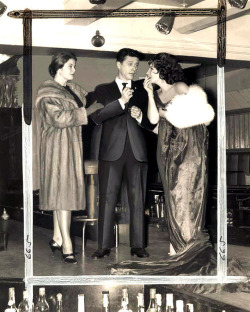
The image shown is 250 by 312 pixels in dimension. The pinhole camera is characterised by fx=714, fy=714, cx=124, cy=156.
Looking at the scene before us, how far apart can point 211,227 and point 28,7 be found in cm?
272

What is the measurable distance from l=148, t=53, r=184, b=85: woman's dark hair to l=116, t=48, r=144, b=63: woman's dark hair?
117 millimetres

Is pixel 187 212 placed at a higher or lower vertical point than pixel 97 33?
lower

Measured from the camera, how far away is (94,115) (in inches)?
267

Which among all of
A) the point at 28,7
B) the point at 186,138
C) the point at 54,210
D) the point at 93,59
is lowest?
the point at 54,210

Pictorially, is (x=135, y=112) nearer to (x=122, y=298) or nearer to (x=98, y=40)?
(x=98, y=40)

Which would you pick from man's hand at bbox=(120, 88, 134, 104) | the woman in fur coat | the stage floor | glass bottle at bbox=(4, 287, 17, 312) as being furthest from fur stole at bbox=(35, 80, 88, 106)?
glass bottle at bbox=(4, 287, 17, 312)

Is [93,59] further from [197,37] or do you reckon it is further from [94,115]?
[197,37]

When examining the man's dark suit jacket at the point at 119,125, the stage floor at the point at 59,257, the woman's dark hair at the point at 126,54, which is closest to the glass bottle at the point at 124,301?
the stage floor at the point at 59,257

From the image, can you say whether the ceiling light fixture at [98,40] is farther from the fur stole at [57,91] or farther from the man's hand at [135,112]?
the man's hand at [135,112]

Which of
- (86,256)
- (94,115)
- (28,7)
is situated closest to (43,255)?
(86,256)

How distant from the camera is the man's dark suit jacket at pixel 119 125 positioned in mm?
6777

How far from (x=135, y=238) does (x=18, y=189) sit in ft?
3.95

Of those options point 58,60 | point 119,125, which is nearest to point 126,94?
point 119,125

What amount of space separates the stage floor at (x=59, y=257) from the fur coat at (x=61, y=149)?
0.33 metres
